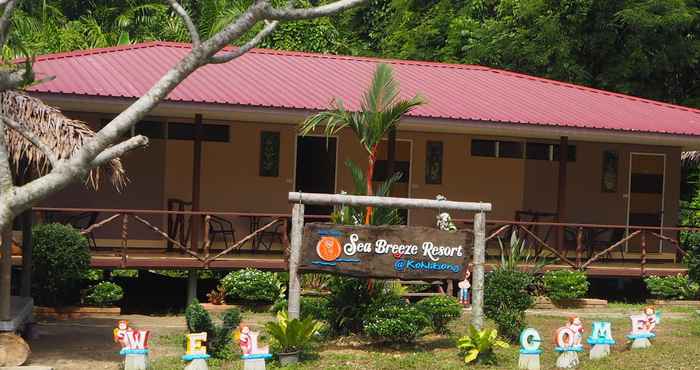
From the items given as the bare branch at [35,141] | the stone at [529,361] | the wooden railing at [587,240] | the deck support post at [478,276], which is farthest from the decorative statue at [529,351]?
the wooden railing at [587,240]

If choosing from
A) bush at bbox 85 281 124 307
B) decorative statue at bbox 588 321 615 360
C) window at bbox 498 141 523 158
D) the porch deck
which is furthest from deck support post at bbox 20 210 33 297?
window at bbox 498 141 523 158

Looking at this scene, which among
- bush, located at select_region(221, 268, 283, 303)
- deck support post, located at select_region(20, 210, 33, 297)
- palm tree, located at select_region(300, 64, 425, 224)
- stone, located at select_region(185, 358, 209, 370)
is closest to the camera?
stone, located at select_region(185, 358, 209, 370)

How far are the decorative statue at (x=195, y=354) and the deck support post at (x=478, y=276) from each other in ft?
10.1

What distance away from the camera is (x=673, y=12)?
2416 centimetres

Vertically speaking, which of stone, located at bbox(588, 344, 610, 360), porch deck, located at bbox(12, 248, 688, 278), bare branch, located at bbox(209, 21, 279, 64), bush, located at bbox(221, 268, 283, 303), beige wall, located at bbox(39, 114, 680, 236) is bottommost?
stone, located at bbox(588, 344, 610, 360)

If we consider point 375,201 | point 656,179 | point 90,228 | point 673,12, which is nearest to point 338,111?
point 375,201

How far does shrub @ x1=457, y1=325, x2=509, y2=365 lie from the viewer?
11117mm

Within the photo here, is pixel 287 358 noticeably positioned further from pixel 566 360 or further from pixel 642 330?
pixel 642 330

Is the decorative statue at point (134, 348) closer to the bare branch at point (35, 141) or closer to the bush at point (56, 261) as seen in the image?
the bare branch at point (35, 141)

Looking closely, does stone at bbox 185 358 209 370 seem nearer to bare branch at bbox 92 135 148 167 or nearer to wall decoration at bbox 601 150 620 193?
bare branch at bbox 92 135 148 167

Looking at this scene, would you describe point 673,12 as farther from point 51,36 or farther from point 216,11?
point 51,36

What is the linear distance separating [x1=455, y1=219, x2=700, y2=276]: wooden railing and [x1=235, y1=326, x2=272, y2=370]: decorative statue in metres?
7.27

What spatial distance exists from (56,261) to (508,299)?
232 inches

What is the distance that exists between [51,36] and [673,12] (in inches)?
585
